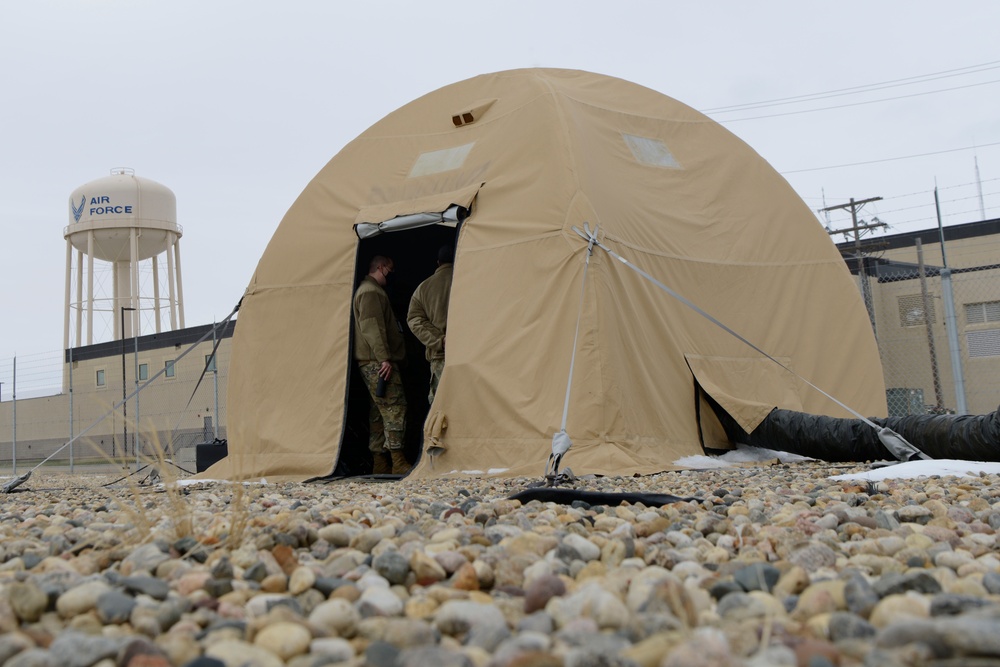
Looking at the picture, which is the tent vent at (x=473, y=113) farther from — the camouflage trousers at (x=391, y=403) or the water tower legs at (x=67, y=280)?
the water tower legs at (x=67, y=280)

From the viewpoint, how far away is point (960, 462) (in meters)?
4.55

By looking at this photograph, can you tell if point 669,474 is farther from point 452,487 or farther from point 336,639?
point 336,639

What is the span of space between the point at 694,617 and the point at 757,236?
19.7 ft

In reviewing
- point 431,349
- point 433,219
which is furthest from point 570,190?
point 431,349

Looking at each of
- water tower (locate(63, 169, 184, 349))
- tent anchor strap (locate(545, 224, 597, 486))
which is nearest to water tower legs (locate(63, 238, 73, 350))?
water tower (locate(63, 169, 184, 349))

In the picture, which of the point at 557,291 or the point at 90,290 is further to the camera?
the point at 90,290

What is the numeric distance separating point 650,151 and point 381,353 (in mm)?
2589

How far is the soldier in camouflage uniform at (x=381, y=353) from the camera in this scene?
6852 millimetres

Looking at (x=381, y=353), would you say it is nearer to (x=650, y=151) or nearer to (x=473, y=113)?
(x=473, y=113)

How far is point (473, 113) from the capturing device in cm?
708

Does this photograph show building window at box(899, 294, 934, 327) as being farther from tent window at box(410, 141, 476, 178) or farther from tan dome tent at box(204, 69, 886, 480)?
tent window at box(410, 141, 476, 178)

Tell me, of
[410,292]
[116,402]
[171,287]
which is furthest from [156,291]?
[410,292]

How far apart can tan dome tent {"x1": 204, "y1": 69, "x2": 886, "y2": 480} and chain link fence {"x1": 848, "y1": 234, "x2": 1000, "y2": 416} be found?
8.00 meters

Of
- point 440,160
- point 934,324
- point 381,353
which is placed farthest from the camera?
point 934,324
